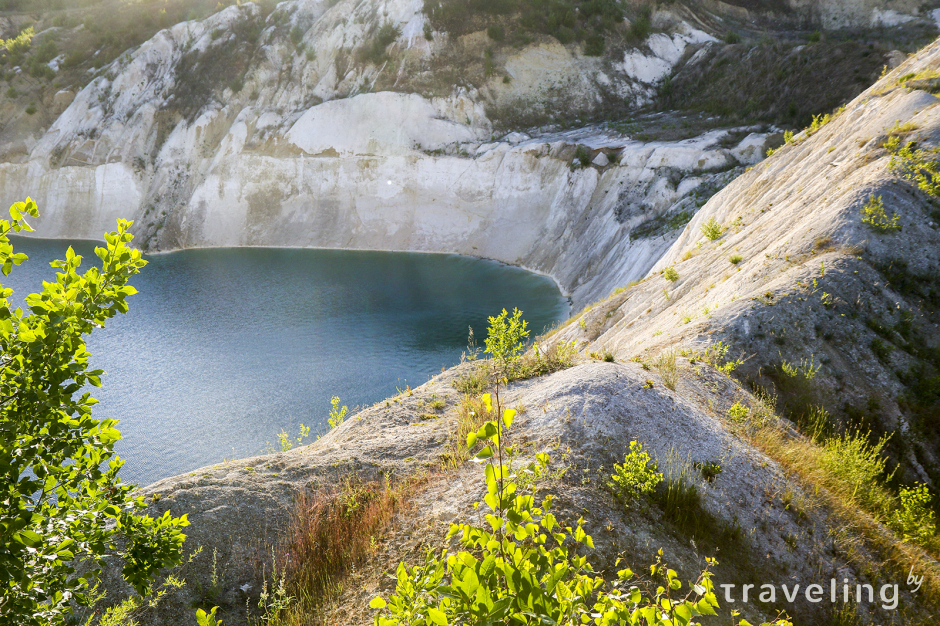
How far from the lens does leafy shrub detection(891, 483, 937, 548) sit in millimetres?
5332

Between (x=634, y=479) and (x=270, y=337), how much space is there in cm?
2336

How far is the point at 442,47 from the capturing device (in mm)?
44000

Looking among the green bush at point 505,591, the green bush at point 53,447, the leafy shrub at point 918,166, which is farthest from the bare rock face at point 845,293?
the green bush at point 53,447

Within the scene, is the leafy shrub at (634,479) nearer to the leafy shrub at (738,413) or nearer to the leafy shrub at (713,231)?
the leafy shrub at (738,413)

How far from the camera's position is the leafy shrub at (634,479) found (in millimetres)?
5125

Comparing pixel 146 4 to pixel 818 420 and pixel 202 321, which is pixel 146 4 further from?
pixel 818 420

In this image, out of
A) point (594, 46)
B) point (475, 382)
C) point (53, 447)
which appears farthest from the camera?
point (594, 46)

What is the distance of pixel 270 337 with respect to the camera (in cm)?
2534

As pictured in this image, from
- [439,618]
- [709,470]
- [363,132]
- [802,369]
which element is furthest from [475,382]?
[363,132]

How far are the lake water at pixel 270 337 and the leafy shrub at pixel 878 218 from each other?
15.1 meters

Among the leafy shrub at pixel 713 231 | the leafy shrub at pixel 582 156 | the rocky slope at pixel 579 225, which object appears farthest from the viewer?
the leafy shrub at pixel 582 156

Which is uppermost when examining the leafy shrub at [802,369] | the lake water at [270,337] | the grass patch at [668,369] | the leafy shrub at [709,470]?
the grass patch at [668,369]

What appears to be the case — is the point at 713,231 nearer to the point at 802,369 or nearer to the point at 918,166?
the point at 918,166

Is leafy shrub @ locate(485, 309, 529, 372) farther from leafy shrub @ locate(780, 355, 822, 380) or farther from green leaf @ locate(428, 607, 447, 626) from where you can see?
green leaf @ locate(428, 607, 447, 626)
